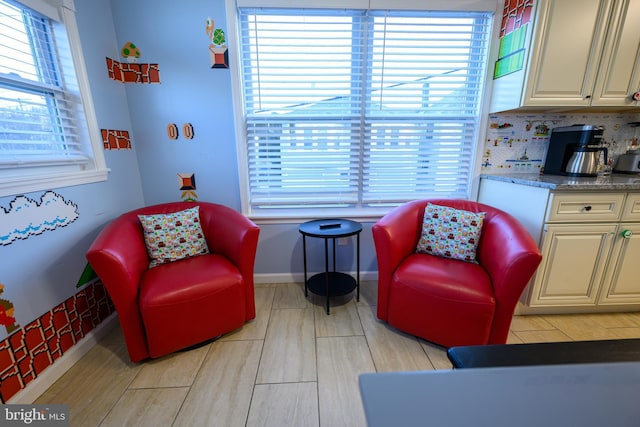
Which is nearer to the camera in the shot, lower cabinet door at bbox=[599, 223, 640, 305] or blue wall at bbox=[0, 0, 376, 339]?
blue wall at bbox=[0, 0, 376, 339]

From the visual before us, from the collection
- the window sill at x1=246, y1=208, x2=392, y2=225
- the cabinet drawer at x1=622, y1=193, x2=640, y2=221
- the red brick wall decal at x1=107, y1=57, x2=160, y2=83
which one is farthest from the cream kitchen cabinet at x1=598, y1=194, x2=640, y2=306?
the red brick wall decal at x1=107, y1=57, x2=160, y2=83

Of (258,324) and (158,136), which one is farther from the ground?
(158,136)

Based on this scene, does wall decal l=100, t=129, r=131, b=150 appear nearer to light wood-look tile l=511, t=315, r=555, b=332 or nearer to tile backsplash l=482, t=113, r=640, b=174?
tile backsplash l=482, t=113, r=640, b=174

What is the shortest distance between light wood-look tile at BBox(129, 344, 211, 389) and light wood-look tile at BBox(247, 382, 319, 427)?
41 centimetres

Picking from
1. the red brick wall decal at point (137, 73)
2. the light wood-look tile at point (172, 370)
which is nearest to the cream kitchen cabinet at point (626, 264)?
the light wood-look tile at point (172, 370)

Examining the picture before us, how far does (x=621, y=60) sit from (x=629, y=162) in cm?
87

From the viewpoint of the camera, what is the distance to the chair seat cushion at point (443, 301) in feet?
4.82

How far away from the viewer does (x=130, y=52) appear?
1.94m

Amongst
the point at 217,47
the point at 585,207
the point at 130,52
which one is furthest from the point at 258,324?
the point at 585,207

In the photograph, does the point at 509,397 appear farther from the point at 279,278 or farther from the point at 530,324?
the point at 279,278

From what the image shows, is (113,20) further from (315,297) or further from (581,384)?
(581,384)

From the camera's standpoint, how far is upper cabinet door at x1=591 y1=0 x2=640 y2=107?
1699 millimetres

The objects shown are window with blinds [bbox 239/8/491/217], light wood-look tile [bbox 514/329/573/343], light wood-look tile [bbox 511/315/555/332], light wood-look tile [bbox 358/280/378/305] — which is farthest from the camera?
light wood-look tile [bbox 358/280/378/305]

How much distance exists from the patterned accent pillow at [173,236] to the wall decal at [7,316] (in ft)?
1.98
